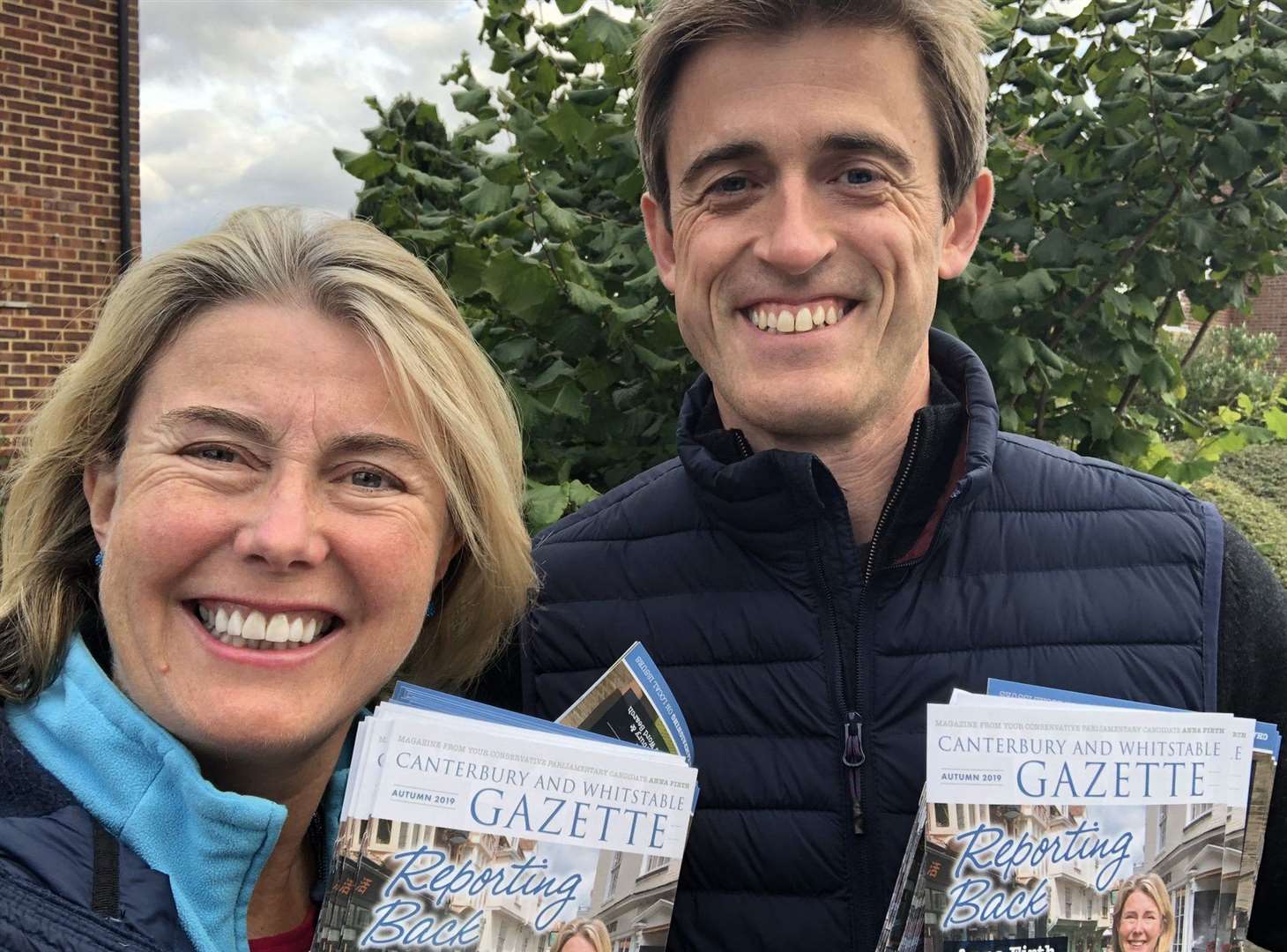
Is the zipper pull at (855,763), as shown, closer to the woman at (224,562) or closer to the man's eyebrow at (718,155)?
the woman at (224,562)

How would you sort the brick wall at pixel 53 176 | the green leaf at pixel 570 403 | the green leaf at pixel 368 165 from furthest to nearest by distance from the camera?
the brick wall at pixel 53 176 → the green leaf at pixel 368 165 → the green leaf at pixel 570 403

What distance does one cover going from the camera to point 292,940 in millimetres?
1582

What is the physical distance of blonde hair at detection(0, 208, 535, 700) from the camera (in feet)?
5.11

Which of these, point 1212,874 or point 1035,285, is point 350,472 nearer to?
point 1212,874

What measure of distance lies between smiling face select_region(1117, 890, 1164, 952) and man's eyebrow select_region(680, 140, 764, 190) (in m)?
1.14

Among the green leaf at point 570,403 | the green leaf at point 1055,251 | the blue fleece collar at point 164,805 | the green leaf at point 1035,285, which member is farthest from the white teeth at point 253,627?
the green leaf at point 1055,251

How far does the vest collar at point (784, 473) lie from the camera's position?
1.68m

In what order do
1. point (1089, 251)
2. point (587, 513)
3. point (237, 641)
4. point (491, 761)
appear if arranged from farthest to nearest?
point (1089, 251) < point (587, 513) < point (237, 641) < point (491, 761)

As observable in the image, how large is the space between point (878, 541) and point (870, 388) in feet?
0.77

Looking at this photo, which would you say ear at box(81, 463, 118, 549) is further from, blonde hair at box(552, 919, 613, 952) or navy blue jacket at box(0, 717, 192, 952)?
blonde hair at box(552, 919, 613, 952)

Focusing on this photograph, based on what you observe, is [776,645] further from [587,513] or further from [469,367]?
[469,367]

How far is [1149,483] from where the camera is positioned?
179cm

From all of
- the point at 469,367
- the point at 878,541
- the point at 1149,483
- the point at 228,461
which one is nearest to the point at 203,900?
the point at 228,461

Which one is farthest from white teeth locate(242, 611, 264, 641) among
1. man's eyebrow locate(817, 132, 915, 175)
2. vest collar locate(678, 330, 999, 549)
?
man's eyebrow locate(817, 132, 915, 175)
